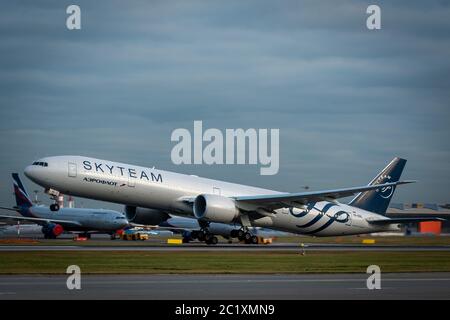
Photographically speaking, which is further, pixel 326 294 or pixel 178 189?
pixel 178 189

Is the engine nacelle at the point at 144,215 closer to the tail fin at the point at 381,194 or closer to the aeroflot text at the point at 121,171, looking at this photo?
the aeroflot text at the point at 121,171

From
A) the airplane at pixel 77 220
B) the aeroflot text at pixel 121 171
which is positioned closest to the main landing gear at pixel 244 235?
the aeroflot text at pixel 121 171

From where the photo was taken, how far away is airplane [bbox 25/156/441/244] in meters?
62.8

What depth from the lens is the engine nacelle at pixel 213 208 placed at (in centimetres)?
6531

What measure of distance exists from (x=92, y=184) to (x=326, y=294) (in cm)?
4031

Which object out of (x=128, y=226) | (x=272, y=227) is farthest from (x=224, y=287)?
(x=128, y=226)

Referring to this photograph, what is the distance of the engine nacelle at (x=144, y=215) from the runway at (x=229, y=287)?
3945 centimetres

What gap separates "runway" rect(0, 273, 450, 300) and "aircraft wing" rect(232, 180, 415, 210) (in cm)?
3311

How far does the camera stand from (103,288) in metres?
26.7

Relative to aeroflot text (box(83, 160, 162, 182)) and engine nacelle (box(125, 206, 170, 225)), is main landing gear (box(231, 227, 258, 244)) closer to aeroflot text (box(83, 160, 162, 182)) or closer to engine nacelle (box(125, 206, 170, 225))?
engine nacelle (box(125, 206, 170, 225))
